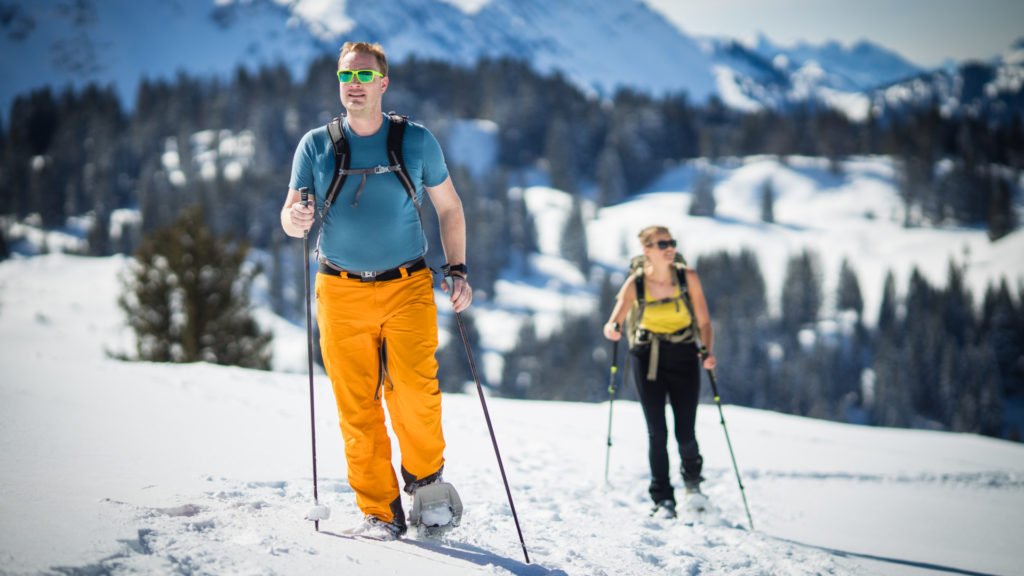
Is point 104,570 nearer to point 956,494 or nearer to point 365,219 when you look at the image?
point 365,219

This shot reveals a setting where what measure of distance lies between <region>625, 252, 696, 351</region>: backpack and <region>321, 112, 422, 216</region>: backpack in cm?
285

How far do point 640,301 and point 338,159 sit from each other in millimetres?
3261

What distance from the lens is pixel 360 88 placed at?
4.15 metres

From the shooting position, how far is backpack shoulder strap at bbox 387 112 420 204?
4.17 meters

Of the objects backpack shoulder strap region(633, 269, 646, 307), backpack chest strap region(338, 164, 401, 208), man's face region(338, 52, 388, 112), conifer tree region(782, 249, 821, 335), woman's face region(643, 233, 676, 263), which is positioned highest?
man's face region(338, 52, 388, 112)

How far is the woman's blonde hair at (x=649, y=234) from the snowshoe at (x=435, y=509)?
309 centimetres

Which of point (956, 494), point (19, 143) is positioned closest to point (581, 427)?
point (956, 494)

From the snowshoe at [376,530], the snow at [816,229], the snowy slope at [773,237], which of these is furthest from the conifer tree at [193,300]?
the snow at [816,229]

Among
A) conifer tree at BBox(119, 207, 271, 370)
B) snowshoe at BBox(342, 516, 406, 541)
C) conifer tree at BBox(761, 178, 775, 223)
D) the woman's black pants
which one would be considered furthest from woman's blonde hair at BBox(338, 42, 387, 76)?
conifer tree at BBox(761, 178, 775, 223)

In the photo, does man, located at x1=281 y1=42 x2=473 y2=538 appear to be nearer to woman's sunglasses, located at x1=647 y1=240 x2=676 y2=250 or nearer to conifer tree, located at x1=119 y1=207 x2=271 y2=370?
woman's sunglasses, located at x1=647 y1=240 x2=676 y2=250

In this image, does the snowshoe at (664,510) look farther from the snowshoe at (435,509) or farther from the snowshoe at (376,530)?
the snowshoe at (376,530)

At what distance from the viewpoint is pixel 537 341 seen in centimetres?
9406

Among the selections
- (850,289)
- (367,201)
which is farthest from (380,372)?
(850,289)

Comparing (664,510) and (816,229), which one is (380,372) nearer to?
(664,510)
